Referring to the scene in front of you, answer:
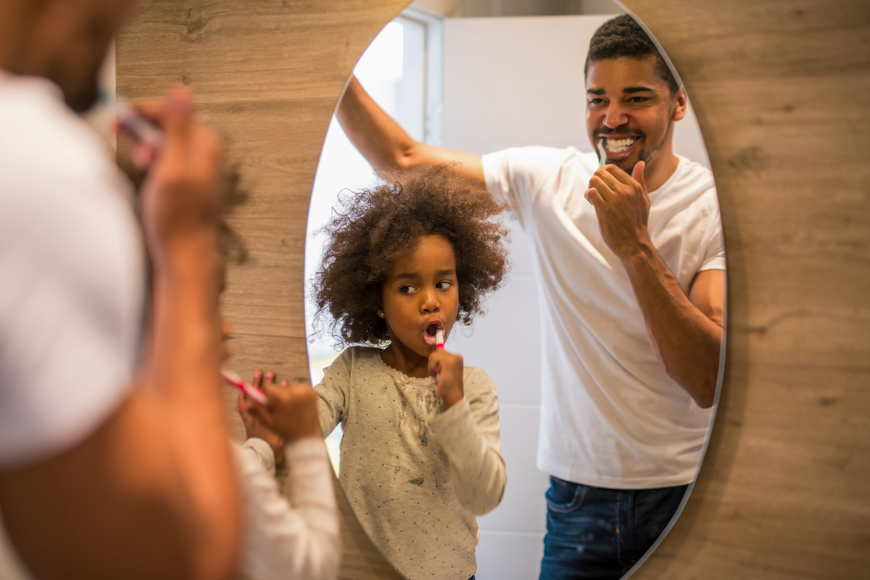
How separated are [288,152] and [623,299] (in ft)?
1.58

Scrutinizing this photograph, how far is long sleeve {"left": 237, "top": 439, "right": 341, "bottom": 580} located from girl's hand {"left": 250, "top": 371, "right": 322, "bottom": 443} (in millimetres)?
52

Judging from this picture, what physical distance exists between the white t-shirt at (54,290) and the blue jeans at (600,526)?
0.55 m

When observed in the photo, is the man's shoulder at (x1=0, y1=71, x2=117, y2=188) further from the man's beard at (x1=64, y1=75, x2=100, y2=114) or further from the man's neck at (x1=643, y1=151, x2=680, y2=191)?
the man's neck at (x1=643, y1=151, x2=680, y2=191)

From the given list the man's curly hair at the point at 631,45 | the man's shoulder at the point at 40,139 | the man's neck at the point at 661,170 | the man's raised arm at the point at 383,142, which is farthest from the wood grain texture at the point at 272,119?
the man's shoulder at the point at 40,139

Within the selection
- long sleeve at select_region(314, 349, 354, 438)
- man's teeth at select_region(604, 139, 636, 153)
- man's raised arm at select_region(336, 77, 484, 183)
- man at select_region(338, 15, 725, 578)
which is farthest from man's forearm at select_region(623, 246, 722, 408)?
long sleeve at select_region(314, 349, 354, 438)

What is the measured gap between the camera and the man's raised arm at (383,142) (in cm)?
75

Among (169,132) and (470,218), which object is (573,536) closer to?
(470,218)

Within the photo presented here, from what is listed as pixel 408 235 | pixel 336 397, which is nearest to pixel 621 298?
pixel 408 235

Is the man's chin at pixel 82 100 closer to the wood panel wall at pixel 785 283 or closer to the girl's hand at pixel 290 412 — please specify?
the girl's hand at pixel 290 412

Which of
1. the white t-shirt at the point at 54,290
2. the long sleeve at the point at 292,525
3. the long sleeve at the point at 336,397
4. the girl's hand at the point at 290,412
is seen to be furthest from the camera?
the long sleeve at the point at 336,397

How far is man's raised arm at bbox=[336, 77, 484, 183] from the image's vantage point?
752 millimetres

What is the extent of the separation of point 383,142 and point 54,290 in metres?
0.51

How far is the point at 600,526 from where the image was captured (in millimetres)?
742

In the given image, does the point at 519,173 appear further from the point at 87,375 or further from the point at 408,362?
the point at 87,375
